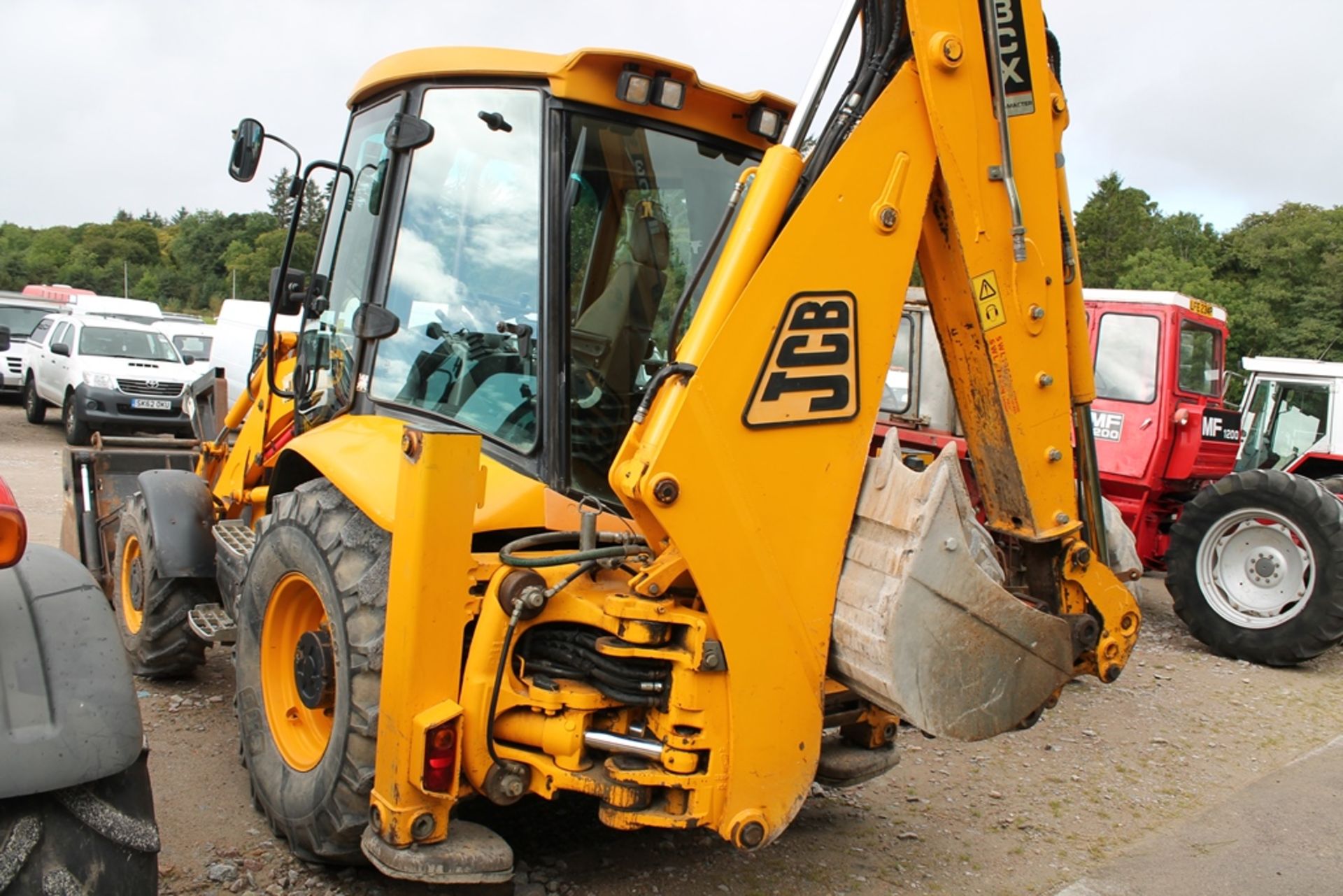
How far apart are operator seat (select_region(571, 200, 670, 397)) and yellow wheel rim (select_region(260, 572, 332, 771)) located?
118 centimetres

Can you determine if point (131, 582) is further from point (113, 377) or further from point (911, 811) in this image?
point (113, 377)

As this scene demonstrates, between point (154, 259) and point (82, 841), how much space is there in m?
76.0

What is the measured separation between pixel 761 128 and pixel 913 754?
9.31ft

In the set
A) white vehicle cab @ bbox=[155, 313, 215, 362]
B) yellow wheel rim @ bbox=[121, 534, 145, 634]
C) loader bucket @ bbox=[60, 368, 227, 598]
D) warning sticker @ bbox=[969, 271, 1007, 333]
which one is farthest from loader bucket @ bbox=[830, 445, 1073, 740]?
Result: white vehicle cab @ bbox=[155, 313, 215, 362]

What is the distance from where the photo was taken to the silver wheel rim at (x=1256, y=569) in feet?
22.8

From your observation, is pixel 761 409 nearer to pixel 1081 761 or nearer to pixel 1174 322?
pixel 1081 761

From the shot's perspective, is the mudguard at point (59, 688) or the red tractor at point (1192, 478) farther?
the red tractor at point (1192, 478)

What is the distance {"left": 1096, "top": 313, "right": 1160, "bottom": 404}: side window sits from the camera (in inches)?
324

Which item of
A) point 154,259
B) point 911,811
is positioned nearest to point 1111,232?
point 911,811

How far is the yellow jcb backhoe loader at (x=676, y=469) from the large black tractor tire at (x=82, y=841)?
2.15 feet

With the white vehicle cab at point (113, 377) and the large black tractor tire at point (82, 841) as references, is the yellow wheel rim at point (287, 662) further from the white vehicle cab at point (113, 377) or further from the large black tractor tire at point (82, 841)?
the white vehicle cab at point (113, 377)

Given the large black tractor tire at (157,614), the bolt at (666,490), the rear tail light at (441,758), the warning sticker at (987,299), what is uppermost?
the warning sticker at (987,299)

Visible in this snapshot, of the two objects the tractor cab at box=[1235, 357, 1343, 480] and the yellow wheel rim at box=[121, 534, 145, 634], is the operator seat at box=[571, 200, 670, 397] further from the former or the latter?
the tractor cab at box=[1235, 357, 1343, 480]

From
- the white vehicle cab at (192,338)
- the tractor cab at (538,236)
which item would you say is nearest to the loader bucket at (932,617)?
the tractor cab at (538,236)
